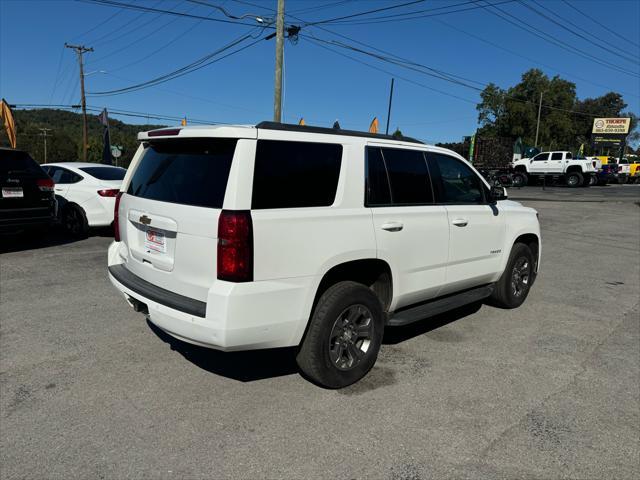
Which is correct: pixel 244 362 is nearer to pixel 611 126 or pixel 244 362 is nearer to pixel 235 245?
pixel 235 245

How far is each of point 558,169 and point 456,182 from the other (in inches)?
1272

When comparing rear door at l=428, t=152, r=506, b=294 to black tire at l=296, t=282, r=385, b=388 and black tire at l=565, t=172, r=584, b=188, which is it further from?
black tire at l=565, t=172, r=584, b=188

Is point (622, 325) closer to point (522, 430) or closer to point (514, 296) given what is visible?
point (514, 296)

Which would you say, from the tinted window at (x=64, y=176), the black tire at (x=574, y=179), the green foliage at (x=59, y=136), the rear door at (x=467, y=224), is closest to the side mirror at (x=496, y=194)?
the rear door at (x=467, y=224)

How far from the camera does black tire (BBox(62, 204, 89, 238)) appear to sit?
9.06m

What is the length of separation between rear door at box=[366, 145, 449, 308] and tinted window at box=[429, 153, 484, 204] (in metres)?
0.20

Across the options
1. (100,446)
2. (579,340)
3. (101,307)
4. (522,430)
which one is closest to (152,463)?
(100,446)

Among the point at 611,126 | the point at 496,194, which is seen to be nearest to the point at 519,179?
the point at 496,194

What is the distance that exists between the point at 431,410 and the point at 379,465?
29.8 inches

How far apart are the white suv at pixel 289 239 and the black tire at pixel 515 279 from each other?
1261mm

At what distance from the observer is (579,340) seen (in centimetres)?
466

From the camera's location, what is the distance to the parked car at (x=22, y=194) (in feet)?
24.0

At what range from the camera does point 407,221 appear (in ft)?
12.5

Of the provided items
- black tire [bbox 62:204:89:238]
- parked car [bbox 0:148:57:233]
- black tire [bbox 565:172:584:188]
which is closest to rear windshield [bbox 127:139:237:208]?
parked car [bbox 0:148:57:233]
